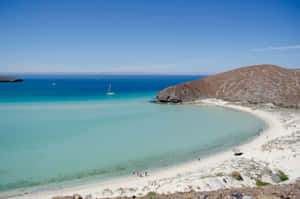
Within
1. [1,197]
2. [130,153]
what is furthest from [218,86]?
[1,197]

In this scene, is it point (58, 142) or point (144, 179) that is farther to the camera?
point (58, 142)

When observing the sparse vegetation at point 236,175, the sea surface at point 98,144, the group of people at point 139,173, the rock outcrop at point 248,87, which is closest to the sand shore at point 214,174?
the sparse vegetation at point 236,175

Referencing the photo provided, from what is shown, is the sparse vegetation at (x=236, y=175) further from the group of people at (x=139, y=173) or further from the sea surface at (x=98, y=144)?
the group of people at (x=139, y=173)

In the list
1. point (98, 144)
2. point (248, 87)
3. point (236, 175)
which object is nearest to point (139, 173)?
point (236, 175)

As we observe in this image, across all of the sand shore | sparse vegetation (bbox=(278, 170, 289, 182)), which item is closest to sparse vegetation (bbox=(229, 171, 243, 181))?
the sand shore

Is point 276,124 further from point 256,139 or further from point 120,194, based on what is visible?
point 120,194

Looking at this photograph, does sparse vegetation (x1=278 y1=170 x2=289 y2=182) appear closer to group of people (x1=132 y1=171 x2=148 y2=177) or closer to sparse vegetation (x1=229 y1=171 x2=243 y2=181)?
sparse vegetation (x1=229 y1=171 x2=243 y2=181)
